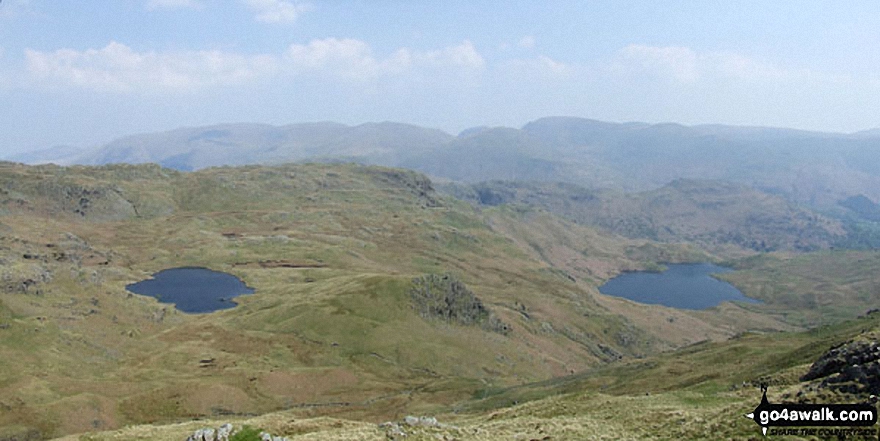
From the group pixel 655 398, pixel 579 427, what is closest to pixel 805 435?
pixel 579 427

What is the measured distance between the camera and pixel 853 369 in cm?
4644

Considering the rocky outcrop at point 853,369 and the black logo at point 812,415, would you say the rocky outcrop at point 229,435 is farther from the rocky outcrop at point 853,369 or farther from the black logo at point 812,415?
the rocky outcrop at point 853,369

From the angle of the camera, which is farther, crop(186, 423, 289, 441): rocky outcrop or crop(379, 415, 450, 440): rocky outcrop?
crop(379, 415, 450, 440): rocky outcrop

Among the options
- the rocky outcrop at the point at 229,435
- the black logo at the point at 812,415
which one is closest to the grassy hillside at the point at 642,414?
the black logo at the point at 812,415

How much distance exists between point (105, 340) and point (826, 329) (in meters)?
189

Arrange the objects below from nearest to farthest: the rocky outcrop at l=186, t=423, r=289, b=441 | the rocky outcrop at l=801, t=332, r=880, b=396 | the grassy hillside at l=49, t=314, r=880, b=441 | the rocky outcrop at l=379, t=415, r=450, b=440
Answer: the rocky outcrop at l=801, t=332, r=880, b=396
the rocky outcrop at l=186, t=423, r=289, b=441
the grassy hillside at l=49, t=314, r=880, b=441
the rocky outcrop at l=379, t=415, r=450, b=440

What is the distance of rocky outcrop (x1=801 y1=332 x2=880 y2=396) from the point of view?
4459cm

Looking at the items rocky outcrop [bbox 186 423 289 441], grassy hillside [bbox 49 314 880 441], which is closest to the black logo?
grassy hillside [bbox 49 314 880 441]

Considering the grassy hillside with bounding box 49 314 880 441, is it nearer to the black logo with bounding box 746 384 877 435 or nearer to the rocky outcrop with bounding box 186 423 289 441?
the black logo with bounding box 746 384 877 435

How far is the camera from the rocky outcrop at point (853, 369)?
44.6 m

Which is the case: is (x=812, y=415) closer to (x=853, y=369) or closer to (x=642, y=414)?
(x=853, y=369)

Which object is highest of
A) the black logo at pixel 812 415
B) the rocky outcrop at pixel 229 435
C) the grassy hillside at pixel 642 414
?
the black logo at pixel 812 415

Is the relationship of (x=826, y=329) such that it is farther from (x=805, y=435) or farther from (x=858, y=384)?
(x=805, y=435)

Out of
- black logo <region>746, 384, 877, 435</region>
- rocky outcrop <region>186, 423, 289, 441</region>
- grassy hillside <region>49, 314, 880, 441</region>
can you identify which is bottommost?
grassy hillside <region>49, 314, 880, 441</region>
